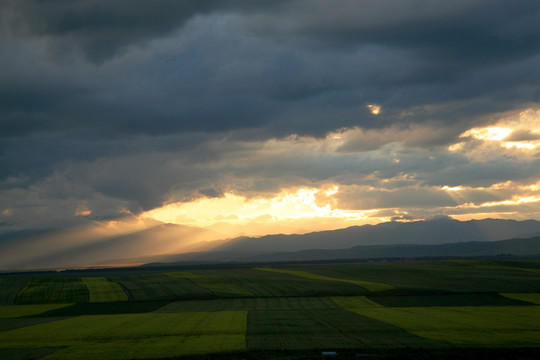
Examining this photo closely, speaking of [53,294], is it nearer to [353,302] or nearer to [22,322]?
[22,322]

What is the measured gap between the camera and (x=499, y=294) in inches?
3295

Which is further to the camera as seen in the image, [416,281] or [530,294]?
[416,281]

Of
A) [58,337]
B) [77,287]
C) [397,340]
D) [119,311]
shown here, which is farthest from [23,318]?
[397,340]

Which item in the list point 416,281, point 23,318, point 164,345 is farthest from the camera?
point 416,281

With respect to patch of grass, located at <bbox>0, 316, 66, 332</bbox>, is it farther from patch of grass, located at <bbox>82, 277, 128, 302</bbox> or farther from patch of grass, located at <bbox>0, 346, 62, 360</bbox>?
patch of grass, located at <bbox>82, 277, 128, 302</bbox>

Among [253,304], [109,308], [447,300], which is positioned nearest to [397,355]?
[253,304]

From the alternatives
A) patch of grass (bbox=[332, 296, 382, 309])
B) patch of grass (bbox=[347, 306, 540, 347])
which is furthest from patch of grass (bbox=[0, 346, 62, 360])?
patch of grass (bbox=[332, 296, 382, 309])

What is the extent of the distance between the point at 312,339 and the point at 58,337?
25.1 meters

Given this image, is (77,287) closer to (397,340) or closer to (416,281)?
(416,281)

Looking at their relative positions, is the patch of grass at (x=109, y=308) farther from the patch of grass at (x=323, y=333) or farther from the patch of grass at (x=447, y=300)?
the patch of grass at (x=447, y=300)

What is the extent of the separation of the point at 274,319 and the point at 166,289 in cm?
4880

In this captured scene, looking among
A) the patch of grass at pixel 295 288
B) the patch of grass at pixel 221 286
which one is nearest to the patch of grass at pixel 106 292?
the patch of grass at pixel 221 286

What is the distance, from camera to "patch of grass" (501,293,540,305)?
76.1 meters

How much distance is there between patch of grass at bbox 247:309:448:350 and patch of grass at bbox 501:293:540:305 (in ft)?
104
